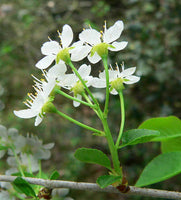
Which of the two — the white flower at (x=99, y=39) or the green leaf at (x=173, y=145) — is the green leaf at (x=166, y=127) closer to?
the green leaf at (x=173, y=145)

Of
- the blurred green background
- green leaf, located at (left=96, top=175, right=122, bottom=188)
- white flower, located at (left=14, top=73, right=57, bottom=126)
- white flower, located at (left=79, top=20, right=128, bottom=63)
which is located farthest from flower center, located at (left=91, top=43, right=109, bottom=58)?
the blurred green background

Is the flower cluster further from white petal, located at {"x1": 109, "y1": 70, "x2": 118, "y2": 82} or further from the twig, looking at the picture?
the twig

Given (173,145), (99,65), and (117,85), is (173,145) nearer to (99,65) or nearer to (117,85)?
(117,85)

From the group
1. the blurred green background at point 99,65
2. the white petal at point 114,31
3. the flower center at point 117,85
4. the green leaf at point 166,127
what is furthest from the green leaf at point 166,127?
the blurred green background at point 99,65

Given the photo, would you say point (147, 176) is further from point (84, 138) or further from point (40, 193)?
point (84, 138)

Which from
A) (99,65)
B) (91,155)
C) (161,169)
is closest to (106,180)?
(91,155)

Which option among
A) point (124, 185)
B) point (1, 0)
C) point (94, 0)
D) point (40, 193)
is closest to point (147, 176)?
point (124, 185)
